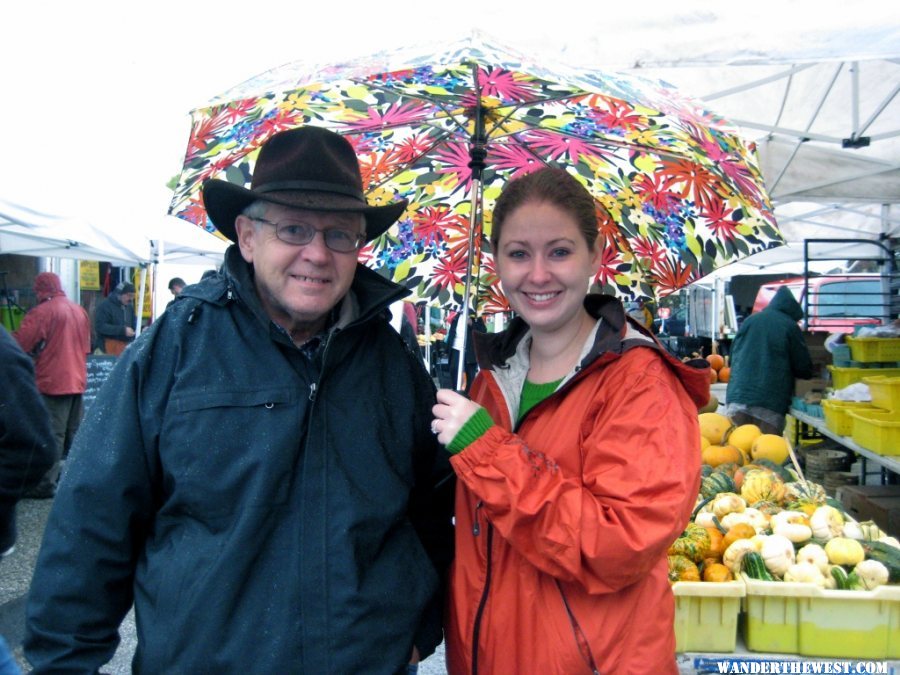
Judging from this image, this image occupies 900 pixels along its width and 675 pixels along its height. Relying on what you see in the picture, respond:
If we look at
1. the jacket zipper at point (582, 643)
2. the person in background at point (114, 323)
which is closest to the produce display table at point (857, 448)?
the jacket zipper at point (582, 643)

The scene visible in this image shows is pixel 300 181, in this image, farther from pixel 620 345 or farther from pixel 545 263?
pixel 620 345

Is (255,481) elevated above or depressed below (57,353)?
below

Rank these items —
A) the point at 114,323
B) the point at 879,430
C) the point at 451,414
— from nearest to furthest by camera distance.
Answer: the point at 451,414 → the point at 879,430 → the point at 114,323

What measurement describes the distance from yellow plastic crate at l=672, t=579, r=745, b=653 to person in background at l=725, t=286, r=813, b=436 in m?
4.48

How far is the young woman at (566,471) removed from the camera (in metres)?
1.49

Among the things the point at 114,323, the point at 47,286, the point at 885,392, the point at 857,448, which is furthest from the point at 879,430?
the point at 114,323

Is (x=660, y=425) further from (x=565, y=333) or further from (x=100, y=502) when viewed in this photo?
(x=100, y=502)

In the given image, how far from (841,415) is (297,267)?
4.27 metres

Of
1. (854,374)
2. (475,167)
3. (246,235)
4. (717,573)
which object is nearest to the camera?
(246,235)

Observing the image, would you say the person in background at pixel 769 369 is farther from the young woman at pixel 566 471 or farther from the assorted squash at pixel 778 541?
the young woman at pixel 566 471

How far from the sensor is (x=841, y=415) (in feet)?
15.5

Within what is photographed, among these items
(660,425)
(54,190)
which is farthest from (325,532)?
(54,190)

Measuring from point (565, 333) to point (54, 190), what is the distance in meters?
5.61

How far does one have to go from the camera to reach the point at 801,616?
8.63ft
